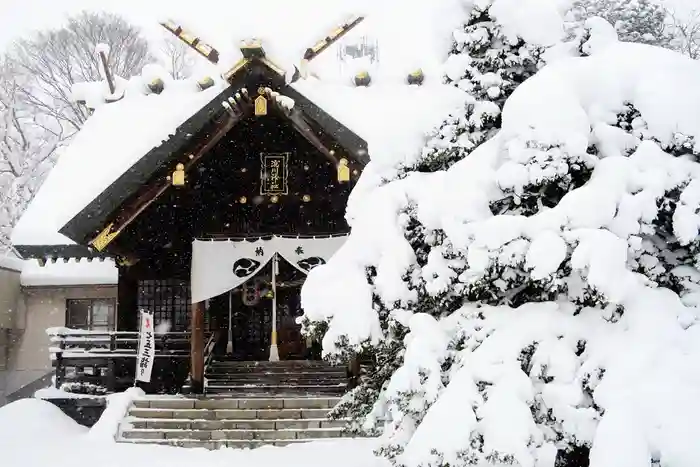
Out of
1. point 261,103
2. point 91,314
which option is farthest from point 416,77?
point 91,314

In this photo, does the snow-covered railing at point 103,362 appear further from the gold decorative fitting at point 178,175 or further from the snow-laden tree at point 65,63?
the snow-laden tree at point 65,63

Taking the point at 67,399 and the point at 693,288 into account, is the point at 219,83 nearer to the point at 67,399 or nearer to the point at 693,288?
the point at 67,399

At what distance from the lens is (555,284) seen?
4410 millimetres

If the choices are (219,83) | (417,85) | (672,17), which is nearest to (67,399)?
(219,83)

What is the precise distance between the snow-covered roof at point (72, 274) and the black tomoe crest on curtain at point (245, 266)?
7242mm

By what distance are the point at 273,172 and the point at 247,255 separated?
191cm

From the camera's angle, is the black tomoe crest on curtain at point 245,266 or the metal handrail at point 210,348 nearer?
the black tomoe crest on curtain at point 245,266

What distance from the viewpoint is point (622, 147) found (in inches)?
191

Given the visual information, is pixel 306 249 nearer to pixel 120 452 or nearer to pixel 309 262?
pixel 309 262

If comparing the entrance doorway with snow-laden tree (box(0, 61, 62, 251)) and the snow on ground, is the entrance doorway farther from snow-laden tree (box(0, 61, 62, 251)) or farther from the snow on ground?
snow-laden tree (box(0, 61, 62, 251))

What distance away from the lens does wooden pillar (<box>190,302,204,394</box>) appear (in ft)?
42.5

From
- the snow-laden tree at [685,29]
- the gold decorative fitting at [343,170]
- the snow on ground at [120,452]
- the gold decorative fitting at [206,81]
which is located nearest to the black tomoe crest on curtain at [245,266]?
the gold decorative fitting at [343,170]

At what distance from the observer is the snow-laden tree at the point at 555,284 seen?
165 inches

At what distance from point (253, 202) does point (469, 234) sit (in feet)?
33.2
